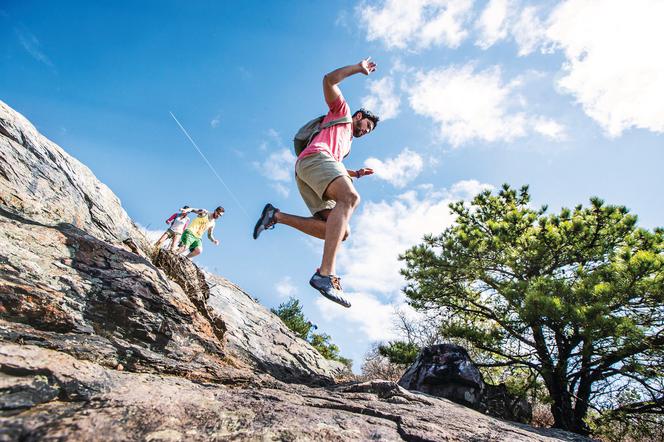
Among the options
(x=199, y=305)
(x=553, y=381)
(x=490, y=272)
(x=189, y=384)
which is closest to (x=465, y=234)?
(x=490, y=272)

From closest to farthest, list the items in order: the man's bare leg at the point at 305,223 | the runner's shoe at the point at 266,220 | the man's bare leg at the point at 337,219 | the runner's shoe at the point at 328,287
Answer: the runner's shoe at the point at 328,287
the man's bare leg at the point at 337,219
the man's bare leg at the point at 305,223
the runner's shoe at the point at 266,220

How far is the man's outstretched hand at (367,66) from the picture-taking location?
2.80 metres

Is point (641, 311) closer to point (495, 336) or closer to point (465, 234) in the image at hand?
point (495, 336)

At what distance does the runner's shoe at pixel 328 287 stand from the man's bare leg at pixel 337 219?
0.04 meters

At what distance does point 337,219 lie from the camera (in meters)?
2.64

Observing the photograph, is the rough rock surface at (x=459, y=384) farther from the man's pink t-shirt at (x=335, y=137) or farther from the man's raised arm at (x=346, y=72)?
the man's raised arm at (x=346, y=72)

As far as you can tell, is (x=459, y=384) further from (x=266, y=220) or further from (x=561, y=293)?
(x=266, y=220)

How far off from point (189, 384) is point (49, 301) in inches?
33.3

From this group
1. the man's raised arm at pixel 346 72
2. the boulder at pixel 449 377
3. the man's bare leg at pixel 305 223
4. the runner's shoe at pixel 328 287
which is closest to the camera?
the runner's shoe at pixel 328 287

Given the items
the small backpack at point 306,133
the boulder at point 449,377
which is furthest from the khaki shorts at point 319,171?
the boulder at point 449,377

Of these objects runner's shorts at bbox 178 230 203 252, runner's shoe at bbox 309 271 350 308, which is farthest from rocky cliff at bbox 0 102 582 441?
runner's shorts at bbox 178 230 203 252

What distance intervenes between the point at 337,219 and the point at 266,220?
922 millimetres

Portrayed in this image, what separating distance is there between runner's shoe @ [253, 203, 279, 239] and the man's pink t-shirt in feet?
2.06

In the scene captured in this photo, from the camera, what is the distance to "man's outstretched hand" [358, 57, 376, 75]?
280 cm
